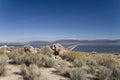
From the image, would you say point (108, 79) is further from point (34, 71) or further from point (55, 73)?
point (34, 71)

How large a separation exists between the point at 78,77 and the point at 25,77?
Answer: 2.67 m

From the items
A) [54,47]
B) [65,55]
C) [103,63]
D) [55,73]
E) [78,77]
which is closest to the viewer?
[78,77]

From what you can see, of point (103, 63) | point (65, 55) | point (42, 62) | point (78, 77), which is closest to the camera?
point (78, 77)

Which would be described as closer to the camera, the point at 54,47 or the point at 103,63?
the point at 103,63

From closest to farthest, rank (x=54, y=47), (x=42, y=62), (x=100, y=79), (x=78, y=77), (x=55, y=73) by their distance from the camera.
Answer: (x=78, y=77)
(x=100, y=79)
(x=55, y=73)
(x=42, y=62)
(x=54, y=47)

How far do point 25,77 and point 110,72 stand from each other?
4638 mm

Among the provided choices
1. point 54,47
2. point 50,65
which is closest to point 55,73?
point 50,65

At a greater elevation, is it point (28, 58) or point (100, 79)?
point (28, 58)

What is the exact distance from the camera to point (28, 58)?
12.3 meters

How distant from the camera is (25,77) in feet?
28.7

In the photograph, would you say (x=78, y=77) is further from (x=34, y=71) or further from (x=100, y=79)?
(x=34, y=71)

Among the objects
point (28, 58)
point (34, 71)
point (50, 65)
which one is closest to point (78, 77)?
point (34, 71)

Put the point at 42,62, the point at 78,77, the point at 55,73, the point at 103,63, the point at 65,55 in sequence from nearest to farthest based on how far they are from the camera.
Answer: the point at 78,77, the point at 55,73, the point at 42,62, the point at 103,63, the point at 65,55

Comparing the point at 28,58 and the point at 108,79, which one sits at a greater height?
the point at 28,58
